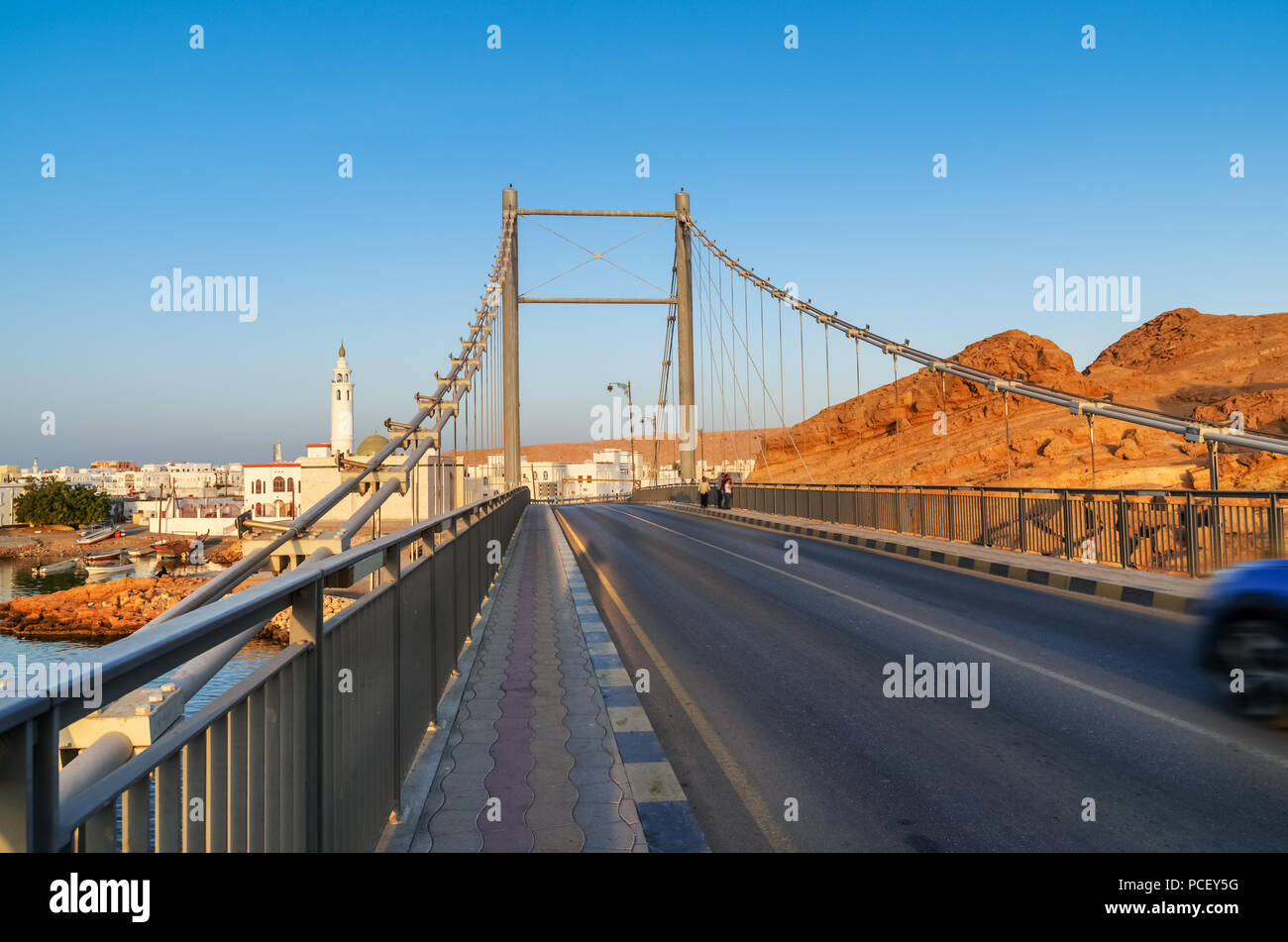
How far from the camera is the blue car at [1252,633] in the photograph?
235 inches

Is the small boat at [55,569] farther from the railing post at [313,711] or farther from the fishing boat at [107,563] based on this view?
the railing post at [313,711]

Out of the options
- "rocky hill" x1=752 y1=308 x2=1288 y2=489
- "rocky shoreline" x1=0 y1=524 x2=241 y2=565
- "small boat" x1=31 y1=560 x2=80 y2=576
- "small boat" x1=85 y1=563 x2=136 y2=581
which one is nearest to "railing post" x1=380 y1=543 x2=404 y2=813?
"rocky hill" x1=752 y1=308 x2=1288 y2=489

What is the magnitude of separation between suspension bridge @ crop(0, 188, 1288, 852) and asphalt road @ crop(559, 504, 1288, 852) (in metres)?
0.03

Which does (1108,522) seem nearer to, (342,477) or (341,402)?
(342,477)

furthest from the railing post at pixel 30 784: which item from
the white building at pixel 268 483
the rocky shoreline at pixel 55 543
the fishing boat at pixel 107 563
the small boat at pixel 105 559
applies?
the white building at pixel 268 483

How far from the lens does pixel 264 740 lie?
2441mm

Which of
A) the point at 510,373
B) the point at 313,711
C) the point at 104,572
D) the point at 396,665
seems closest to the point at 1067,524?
the point at 396,665

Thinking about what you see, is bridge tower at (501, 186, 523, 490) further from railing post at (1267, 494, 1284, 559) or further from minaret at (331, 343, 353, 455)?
minaret at (331, 343, 353, 455)

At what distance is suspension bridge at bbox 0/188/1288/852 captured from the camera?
1947mm

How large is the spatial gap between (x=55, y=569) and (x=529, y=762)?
306 ft
